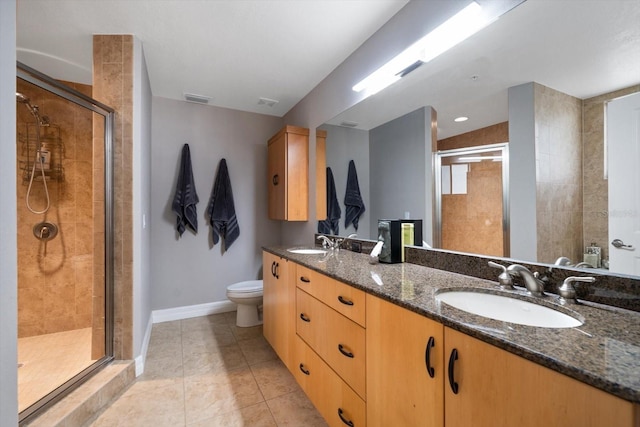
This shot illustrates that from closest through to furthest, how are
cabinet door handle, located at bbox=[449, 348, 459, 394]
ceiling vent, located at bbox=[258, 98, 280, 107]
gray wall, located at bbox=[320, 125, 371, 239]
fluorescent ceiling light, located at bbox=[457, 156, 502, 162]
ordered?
cabinet door handle, located at bbox=[449, 348, 459, 394], fluorescent ceiling light, located at bbox=[457, 156, 502, 162], gray wall, located at bbox=[320, 125, 371, 239], ceiling vent, located at bbox=[258, 98, 280, 107]

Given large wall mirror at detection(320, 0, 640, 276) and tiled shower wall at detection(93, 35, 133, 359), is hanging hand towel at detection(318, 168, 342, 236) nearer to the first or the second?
large wall mirror at detection(320, 0, 640, 276)

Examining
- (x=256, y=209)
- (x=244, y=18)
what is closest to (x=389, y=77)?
(x=244, y=18)

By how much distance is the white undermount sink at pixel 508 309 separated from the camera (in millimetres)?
847

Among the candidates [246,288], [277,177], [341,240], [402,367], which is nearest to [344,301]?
[402,367]

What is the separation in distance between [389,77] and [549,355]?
1.73 meters

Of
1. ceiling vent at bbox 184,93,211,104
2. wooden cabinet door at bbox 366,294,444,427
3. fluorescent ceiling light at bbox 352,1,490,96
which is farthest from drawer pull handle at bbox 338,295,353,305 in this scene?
ceiling vent at bbox 184,93,211,104

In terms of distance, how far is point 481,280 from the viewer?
1206 mm

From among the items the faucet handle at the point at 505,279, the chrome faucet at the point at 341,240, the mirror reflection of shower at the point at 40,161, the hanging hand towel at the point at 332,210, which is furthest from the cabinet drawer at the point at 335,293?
the mirror reflection of shower at the point at 40,161

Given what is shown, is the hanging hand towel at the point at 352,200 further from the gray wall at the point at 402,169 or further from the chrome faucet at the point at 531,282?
the chrome faucet at the point at 531,282

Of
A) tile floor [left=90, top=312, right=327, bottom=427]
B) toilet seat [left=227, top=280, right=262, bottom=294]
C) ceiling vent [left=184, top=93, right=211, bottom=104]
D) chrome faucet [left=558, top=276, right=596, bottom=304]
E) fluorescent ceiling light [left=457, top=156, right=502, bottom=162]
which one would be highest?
ceiling vent [left=184, top=93, right=211, bottom=104]

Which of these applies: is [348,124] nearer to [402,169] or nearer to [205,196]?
[402,169]

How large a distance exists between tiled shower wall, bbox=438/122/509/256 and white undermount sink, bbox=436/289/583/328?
28 centimetres

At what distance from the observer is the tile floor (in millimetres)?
1521

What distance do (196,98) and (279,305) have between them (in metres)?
2.44
